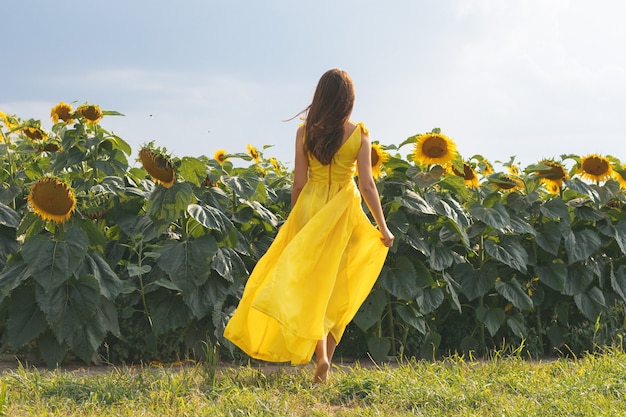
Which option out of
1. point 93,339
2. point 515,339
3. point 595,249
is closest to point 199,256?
point 93,339

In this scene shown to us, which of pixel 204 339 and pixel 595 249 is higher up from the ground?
pixel 595 249

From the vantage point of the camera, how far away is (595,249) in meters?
5.82

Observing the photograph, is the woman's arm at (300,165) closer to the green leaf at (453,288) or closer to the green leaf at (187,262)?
the green leaf at (187,262)

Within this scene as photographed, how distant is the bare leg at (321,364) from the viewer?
13.3 feet

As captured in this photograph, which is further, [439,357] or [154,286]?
[439,357]

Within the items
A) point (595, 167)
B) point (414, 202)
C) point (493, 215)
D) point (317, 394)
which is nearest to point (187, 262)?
point (317, 394)

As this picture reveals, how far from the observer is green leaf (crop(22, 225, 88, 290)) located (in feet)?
14.3

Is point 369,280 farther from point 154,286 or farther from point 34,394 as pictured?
point 34,394

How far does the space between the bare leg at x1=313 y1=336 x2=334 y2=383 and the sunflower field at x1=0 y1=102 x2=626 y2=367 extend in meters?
0.74

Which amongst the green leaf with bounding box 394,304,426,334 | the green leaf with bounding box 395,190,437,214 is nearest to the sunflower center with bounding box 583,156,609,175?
the green leaf with bounding box 395,190,437,214

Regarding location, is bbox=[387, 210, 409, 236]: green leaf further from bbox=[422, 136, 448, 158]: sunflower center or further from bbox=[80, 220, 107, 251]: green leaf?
bbox=[80, 220, 107, 251]: green leaf

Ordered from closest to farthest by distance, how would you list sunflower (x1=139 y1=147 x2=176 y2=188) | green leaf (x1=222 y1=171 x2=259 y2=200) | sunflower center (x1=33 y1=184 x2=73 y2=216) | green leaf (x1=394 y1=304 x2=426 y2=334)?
sunflower center (x1=33 y1=184 x2=73 y2=216) < sunflower (x1=139 y1=147 x2=176 y2=188) < green leaf (x1=222 y1=171 x2=259 y2=200) < green leaf (x1=394 y1=304 x2=426 y2=334)

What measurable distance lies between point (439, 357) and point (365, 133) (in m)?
2.11

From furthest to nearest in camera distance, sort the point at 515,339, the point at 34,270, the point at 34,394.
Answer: the point at 515,339
the point at 34,270
the point at 34,394
